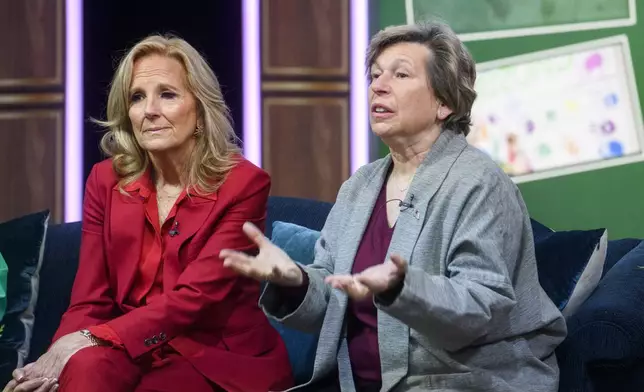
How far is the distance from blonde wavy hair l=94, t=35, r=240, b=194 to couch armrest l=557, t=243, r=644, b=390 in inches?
39.2

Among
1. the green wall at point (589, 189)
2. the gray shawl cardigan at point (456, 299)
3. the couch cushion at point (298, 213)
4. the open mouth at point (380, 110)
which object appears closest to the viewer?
the gray shawl cardigan at point (456, 299)

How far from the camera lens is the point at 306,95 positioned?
4.16m

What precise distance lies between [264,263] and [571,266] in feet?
3.37

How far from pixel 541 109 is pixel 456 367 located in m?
2.05

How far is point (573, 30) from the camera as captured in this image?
381 centimetres

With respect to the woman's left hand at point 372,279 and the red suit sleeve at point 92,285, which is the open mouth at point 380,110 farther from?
the red suit sleeve at point 92,285

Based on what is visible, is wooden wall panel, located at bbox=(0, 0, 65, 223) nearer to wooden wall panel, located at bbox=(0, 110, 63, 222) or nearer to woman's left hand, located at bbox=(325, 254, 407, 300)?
wooden wall panel, located at bbox=(0, 110, 63, 222)

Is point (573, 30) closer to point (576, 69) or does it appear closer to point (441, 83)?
point (576, 69)

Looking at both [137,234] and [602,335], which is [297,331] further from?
[602,335]

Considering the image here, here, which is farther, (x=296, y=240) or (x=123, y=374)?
(x=296, y=240)

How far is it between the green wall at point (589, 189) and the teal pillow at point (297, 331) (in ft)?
4.19

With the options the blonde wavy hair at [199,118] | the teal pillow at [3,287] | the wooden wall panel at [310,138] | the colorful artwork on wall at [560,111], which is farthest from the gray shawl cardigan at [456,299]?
the wooden wall panel at [310,138]

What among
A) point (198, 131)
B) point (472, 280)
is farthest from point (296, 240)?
point (472, 280)

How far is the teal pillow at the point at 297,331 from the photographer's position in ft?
9.21
